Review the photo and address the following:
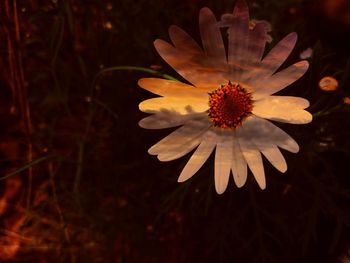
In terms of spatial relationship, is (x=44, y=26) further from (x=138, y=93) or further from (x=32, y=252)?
(x=32, y=252)

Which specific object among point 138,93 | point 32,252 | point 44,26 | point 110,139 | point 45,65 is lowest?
point 32,252

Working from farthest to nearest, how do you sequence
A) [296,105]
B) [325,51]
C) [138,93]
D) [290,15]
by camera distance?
1. [290,15]
2. [138,93]
3. [325,51]
4. [296,105]

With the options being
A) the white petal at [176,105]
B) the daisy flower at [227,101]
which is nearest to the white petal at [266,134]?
the daisy flower at [227,101]

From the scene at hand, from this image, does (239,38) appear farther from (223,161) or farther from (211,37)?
(223,161)

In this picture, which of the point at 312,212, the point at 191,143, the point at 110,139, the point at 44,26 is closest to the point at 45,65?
the point at 44,26

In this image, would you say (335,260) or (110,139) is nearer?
(335,260)

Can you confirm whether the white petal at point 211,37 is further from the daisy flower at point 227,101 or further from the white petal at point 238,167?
the white petal at point 238,167

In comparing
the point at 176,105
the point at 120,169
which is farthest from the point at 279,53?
the point at 120,169
